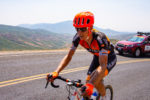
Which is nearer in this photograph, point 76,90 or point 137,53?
point 76,90

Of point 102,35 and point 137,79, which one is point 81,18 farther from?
point 137,79

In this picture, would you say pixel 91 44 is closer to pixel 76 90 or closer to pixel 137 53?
pixel 76 90

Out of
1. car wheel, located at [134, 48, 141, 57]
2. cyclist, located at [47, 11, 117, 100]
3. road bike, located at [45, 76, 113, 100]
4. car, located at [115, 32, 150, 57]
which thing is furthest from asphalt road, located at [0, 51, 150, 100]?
car wheel, located at [134, 48, 141, 57]

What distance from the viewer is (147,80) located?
703 centimetres

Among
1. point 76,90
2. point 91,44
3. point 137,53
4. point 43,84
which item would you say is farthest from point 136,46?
point 76,90

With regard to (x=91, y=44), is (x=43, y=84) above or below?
below

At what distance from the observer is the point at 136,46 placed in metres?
13.5

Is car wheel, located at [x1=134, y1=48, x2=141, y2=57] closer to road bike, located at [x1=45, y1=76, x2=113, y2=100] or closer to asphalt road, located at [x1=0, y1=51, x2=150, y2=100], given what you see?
asphalt road, located at [x1=0, y1=51, x2=150, y2=100]

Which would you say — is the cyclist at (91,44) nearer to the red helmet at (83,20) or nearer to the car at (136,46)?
the red helmet at (83,20)

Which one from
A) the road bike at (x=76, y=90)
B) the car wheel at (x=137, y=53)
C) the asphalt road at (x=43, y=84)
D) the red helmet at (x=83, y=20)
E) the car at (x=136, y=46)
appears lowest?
the car wheel at (x=137, y=53)

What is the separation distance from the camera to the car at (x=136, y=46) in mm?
13297

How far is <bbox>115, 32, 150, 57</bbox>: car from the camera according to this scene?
13297mm

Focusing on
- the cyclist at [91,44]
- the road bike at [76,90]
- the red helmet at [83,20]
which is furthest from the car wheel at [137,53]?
the red helmet at [83,20]

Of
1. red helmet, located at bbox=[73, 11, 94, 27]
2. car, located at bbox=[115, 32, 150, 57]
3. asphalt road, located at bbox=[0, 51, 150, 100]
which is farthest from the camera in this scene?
car, located at bbox=[115, 32, 150, 57]
